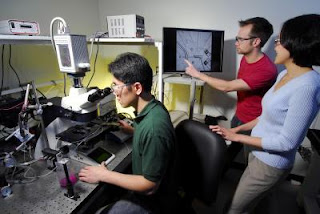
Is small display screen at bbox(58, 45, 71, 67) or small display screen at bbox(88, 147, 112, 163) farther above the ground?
small display screen at bbox(58, 45, 71, 67)

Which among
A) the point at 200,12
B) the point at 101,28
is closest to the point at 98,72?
the point at 101,28

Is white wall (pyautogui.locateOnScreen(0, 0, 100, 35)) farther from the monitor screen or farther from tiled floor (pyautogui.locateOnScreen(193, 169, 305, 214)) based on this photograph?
tiled floor (pyautogui.locateOnScreen(193, 169, 305, 214))

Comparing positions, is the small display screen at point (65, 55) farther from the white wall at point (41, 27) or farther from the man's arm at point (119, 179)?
the white wall at point (41, 27)

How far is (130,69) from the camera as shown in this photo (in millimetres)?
940

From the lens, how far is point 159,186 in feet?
3.25

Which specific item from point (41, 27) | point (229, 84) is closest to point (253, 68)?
point (229, 84)

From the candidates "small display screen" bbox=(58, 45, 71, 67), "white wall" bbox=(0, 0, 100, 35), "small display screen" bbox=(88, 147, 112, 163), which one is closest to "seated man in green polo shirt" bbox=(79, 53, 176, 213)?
"small display screen" bbox=(88, 147, 112, 163)

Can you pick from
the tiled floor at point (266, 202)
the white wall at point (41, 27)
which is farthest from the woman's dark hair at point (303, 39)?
the white wall at point (41, 27)

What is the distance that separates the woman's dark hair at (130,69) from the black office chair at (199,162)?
15.5 inches

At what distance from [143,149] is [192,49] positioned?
3.89 ft

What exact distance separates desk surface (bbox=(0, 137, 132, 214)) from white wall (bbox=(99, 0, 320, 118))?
178cm

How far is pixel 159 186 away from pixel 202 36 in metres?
1.36

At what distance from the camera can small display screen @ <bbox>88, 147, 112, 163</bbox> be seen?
1.11 m

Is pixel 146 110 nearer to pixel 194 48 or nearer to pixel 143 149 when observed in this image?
pixel 143 149
